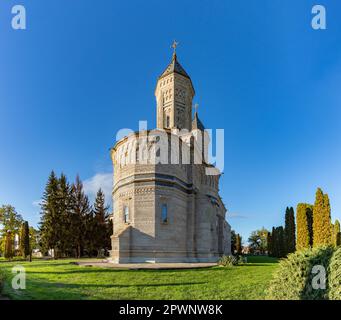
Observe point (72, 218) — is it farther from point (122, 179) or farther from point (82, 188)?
point (122, 179)

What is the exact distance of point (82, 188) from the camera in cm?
3338

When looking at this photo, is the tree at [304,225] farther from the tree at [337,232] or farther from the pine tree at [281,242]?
the pine tree at [281,242]

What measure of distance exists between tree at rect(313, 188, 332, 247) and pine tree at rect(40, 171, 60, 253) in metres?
25.2

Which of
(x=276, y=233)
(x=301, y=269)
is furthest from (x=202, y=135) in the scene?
(x=301, y=269)

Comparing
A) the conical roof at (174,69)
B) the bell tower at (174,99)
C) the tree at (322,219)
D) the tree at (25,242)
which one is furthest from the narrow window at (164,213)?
the tree at (25,242)

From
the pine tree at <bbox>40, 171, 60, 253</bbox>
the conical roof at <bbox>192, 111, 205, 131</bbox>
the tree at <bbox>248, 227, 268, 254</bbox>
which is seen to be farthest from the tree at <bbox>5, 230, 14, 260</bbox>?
the tree at <bbox>248, 227, 268, 254</bbox>

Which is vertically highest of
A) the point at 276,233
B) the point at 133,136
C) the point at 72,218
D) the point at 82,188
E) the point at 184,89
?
the point at 184,89

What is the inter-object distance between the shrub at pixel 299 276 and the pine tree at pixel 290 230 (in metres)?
31.1

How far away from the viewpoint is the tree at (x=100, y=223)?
3323 centimetres

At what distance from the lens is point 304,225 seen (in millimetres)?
23609

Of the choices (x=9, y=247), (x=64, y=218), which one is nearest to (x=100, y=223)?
(x=64, y=218)

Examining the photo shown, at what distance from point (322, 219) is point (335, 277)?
16624 millimetres
